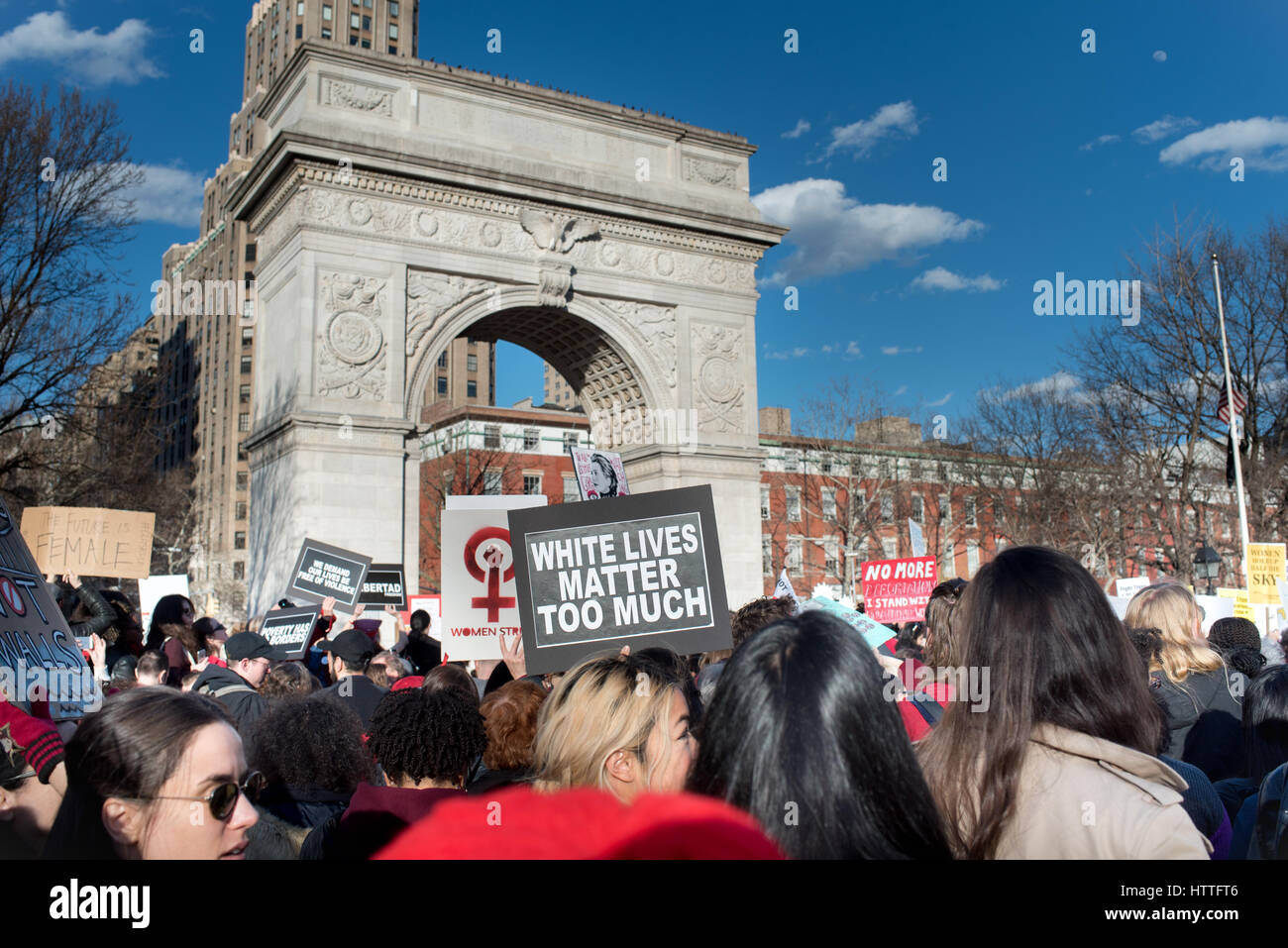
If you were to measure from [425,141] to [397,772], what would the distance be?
23.3 m

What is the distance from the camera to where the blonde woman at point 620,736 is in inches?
116

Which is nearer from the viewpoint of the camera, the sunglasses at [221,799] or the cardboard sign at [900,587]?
the sunglasses at [221,799]

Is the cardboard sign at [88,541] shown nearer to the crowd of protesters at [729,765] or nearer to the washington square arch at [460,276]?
the crowd of protesters at [729,765]

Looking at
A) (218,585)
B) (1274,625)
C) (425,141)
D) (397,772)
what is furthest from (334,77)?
(218,585)

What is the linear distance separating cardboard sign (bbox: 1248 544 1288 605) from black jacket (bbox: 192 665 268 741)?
541 inches

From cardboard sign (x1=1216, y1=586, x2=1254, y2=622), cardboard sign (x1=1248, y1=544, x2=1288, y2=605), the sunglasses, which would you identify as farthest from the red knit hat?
cardboard sign (x1=1248, y1=544, x2=1288, y2=605)

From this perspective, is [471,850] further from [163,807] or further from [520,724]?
[520,724]

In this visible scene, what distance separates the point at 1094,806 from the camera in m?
2.25

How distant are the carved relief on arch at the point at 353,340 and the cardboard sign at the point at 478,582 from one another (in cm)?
1645

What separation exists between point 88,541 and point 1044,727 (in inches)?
448

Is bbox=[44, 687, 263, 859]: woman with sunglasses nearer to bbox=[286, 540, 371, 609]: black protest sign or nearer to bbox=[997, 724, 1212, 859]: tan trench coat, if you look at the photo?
bbox=[997, 724, 1212, 859]: tan trench coat

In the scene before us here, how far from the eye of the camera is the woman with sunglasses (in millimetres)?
2527

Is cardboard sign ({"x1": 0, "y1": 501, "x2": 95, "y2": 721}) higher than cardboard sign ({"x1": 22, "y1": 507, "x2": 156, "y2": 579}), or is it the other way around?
cardboard sign ({"x1": 22, "y1": 507, "x2": 156, "y2": 579})

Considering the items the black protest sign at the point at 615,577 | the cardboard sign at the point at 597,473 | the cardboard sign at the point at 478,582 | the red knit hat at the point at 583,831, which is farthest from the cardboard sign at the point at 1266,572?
the red knit hat at the point at 583,831
